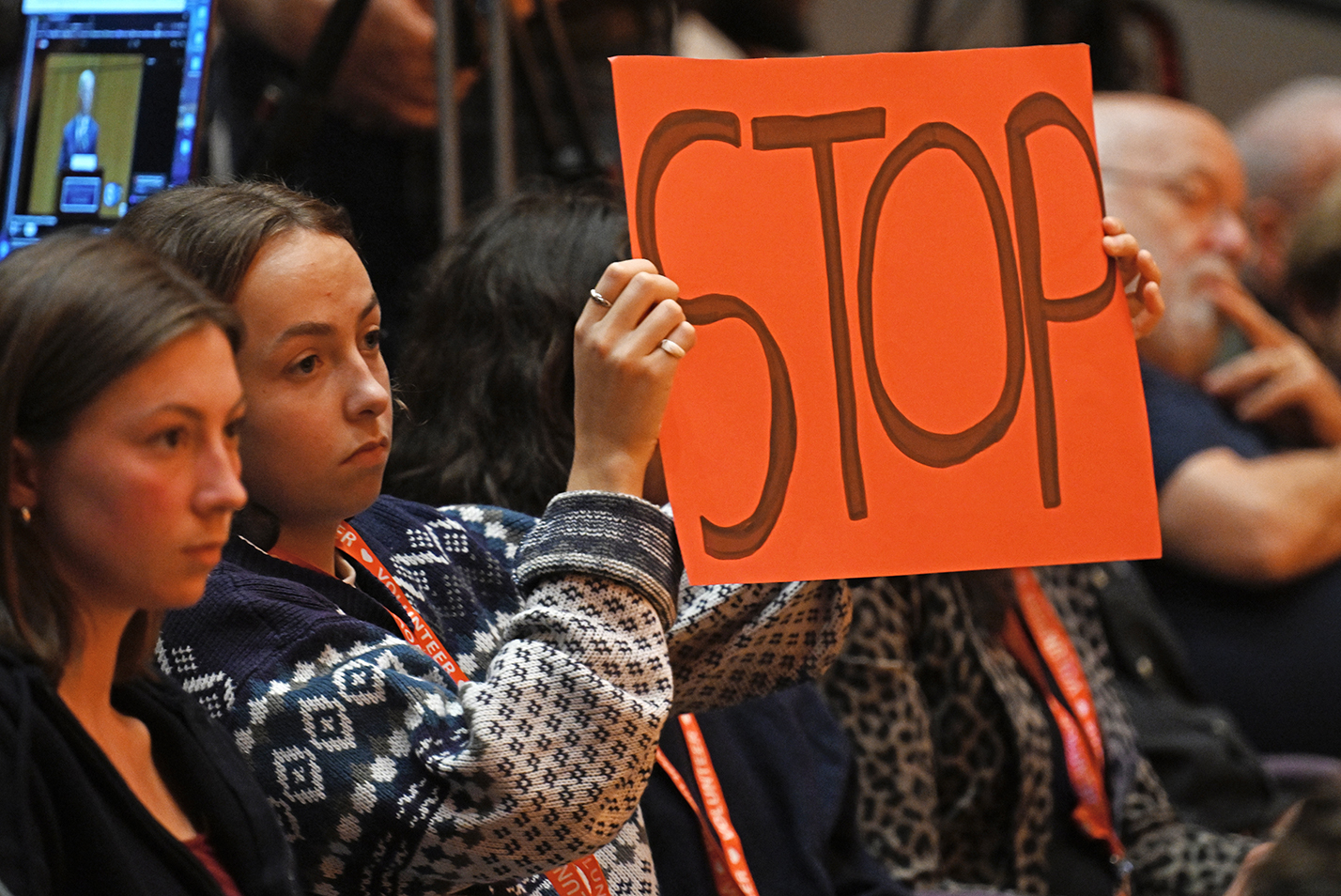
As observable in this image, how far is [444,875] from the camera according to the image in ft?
3.05

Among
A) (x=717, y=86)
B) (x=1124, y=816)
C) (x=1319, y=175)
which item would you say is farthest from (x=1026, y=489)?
(x=1319, y=175)

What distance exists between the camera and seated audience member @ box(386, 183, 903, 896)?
1376 millimetres

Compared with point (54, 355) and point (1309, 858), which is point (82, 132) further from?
point (1309, 858)

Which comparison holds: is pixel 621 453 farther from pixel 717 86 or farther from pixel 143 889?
pixel 143 889

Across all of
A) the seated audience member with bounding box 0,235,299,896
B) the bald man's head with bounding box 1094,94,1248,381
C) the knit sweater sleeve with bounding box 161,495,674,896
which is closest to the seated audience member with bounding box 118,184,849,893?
the knit sweater sleeve with bounding box 161,495,674,896

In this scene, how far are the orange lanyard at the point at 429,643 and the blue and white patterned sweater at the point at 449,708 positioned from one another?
43mm

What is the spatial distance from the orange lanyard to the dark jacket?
0.66 feet

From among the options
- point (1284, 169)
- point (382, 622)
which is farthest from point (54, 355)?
point (1284, 169)

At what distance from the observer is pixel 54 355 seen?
0.76 meters

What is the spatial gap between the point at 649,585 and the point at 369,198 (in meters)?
1.09

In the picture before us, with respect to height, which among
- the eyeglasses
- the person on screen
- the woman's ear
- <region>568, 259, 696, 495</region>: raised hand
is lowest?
the woman's ear

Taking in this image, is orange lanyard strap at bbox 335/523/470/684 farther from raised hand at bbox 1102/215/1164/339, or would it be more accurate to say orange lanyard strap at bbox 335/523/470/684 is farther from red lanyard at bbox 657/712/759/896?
raised hand at bbox 1102/215/1164/339

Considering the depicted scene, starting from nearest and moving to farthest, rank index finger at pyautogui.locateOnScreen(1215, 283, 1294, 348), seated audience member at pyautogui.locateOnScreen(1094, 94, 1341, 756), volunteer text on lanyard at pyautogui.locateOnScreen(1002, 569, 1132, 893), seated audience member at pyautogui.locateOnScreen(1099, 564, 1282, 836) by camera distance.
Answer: volunteer text on lanyard at pyautogui.locateOnScreen(1002, 569, 1132, 893) < seated audience member at pyautogui.locateOnScreen(1099, 564, 1282, 836) < seated audience member at pyautogui.locateOnScreen(1094, 94, 1341, 756) < index finger at pyautogui.locateOnScreen(1215, 283, 1294, 348)

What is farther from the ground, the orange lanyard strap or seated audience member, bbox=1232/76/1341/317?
seated audience member, bbox=1232/76/1341/317
